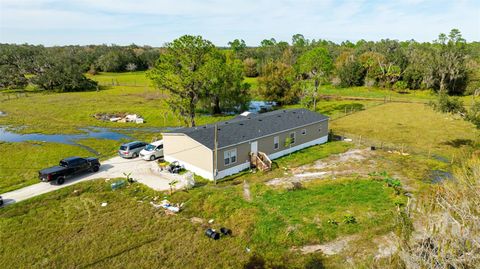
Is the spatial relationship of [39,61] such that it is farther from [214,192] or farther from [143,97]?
[214,192]

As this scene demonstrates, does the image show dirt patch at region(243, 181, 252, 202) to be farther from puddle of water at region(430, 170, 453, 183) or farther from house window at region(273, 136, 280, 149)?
puddle of water at region(430, 170, 453, 183)

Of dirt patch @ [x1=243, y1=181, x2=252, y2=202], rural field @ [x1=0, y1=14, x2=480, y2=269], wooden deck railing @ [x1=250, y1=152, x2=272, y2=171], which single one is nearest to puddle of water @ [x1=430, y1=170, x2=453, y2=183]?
rural field @ [x1=0, y1=14, x2=480, y2=269]

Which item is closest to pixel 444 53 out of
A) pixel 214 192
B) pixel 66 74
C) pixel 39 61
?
pixel 214 192

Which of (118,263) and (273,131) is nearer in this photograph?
(118,263)

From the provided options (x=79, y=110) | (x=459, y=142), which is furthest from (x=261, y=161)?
(x=79, y=110)

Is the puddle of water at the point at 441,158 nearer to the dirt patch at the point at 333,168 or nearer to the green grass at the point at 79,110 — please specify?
the dirt patch at the point at 333,168

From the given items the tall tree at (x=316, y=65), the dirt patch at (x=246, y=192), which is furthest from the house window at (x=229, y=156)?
the tall tree at (x=316, y=65)

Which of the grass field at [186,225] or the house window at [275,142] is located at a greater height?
the house window at [275,142]
